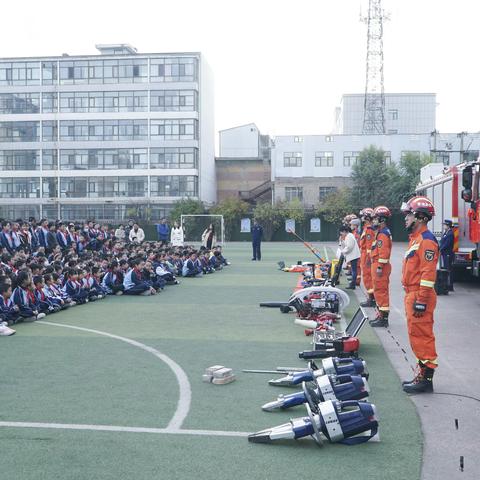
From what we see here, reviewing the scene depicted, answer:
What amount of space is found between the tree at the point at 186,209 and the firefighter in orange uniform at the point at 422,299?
4834cm

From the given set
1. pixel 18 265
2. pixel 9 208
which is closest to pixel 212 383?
pixel 18 265

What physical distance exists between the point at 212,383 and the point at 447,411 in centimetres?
278

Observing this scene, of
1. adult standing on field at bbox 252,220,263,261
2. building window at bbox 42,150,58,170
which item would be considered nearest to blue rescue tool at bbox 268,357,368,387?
adult standing on field at bbox 252,220,263,261

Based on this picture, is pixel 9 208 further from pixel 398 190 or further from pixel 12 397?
pixel 12 397

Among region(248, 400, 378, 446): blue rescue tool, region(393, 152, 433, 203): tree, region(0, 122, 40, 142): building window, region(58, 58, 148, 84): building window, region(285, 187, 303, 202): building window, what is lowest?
region(248, 400, 378, 446): blue rescue tool

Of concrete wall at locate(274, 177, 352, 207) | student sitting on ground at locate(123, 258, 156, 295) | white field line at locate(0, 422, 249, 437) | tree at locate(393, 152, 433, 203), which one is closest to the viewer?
white field line at locate(0, 422, 249, 437)

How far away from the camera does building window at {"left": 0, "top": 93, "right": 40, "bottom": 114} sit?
6106 cm

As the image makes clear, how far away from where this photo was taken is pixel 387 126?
79.2 m

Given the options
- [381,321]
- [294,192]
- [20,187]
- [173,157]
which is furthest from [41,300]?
[20,187]

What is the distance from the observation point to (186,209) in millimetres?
56125

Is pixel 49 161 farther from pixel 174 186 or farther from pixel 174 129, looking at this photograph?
pixel 174 129

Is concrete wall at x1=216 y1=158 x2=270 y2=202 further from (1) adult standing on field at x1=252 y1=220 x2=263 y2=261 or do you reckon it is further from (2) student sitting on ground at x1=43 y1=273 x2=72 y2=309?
(2) student sitting on ground at x1=43 y1=273 x2=72 y2=309

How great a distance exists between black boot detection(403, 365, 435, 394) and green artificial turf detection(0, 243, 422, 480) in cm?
13

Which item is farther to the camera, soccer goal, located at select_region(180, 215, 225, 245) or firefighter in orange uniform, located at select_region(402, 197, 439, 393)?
soccer goal, located at select_region(180, 215, 225, 245)
